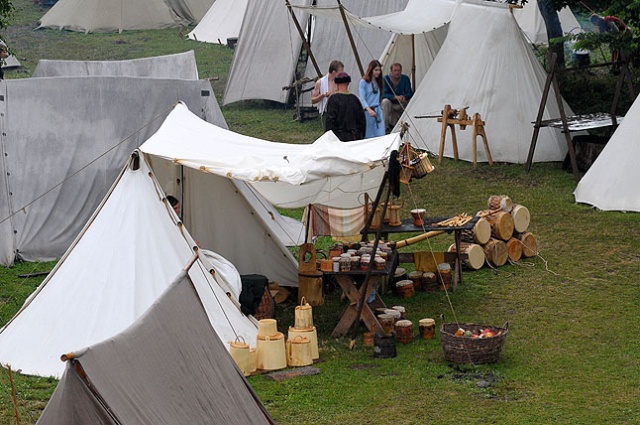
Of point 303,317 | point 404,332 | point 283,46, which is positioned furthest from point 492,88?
point 303,317

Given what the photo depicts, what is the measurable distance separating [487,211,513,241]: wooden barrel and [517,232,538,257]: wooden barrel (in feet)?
0.57

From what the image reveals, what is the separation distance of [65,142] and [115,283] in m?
3.32

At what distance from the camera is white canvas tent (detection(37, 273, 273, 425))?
4.62 meters

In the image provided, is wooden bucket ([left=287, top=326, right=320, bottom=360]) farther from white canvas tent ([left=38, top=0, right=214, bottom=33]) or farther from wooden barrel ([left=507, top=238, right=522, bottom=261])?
white canvas tent ([left=38, top=0, right=214, bottom=33])

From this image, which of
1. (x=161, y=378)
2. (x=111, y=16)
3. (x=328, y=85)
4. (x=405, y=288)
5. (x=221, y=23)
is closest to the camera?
(x=161, y=378)

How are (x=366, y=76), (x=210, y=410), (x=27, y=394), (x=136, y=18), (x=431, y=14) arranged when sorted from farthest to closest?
(x=136, y=18) < (x=431, y=14) < (x=366, y=76) < (x=27, y=394) < (x=210, y=410)

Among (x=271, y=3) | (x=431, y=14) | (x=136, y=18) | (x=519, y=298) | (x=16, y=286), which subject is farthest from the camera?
(x=136, y=18)

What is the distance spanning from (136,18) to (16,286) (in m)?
17.4

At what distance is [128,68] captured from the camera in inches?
523

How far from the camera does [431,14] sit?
45.9ft

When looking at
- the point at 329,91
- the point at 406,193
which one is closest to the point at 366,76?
the point at 329,91

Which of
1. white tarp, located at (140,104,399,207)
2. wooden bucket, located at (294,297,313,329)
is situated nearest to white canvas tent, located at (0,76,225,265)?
white tarp, located at (140,104,399,207)

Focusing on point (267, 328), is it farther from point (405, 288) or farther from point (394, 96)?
point (394, 96)

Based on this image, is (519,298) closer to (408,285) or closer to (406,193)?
(408,285)
